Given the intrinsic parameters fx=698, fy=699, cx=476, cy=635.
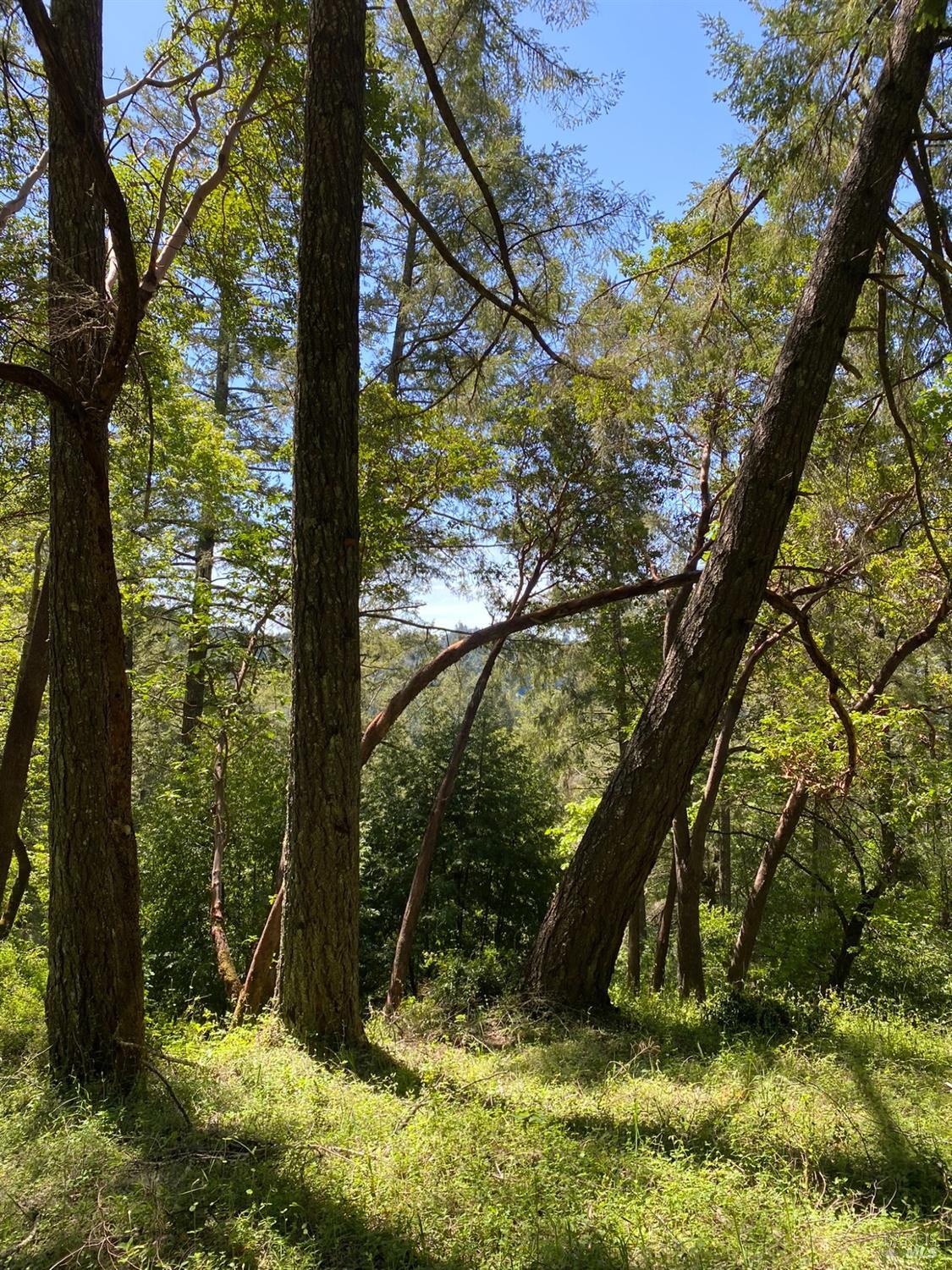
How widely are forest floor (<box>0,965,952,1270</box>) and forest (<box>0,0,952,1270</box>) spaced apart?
23 mm

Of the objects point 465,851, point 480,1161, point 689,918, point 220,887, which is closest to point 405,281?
point 465,851

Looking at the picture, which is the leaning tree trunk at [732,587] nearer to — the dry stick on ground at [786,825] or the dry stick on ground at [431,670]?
the dry stick on ground at [431,670]

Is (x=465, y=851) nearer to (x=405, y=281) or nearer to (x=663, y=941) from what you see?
(x=663, y=941)

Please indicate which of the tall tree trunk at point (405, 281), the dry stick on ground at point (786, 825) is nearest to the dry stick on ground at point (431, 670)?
the dry stick on ground at point (786, 825)

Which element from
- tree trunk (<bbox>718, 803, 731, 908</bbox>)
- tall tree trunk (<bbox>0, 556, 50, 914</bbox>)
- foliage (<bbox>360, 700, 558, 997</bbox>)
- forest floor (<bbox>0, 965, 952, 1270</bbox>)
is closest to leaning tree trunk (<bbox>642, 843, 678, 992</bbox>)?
foliage (<bbox>360, 700, 558, 997</bbox>)

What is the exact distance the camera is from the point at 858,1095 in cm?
329

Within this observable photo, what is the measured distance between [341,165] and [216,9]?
276 cm

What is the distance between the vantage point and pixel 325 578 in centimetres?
367

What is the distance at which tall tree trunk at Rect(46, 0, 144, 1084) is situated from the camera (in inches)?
126

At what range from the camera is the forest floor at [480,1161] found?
2.11 m

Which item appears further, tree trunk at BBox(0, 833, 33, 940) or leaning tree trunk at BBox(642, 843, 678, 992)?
leaning tree trunk at BBox(642, 843, 678, 992)

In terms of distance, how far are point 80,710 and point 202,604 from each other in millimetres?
5075

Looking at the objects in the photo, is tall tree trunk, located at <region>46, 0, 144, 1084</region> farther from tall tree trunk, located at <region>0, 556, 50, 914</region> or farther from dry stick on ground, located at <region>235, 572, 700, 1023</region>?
tall tree trunk, located at <region>0, 556, 50, 914</region>

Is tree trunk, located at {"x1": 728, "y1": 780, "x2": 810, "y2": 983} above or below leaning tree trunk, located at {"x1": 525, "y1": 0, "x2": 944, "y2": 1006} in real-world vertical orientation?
below
